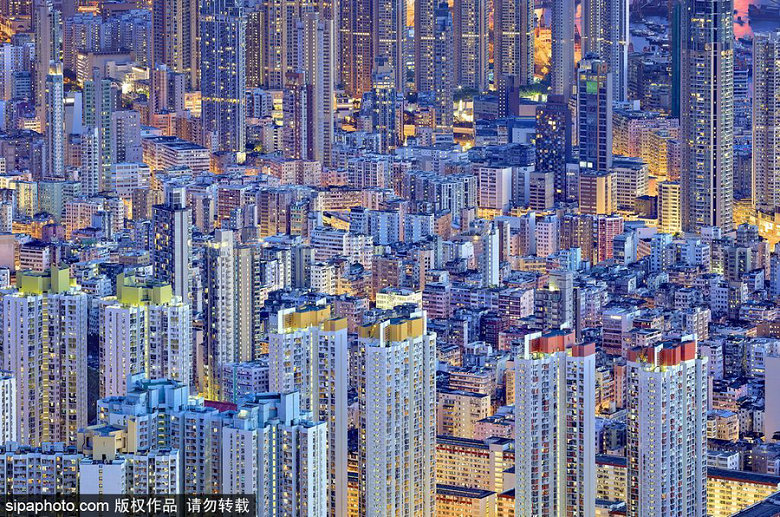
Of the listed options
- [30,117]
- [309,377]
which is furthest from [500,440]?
[30,117]

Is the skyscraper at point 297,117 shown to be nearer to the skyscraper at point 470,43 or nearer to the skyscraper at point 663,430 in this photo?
the skyscraper at point 470,43

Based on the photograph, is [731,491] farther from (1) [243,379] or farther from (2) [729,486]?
(1) [243,379]

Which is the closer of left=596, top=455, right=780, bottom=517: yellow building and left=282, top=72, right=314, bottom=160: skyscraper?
left=596, top=455, right=780, bottom=517: yellow building

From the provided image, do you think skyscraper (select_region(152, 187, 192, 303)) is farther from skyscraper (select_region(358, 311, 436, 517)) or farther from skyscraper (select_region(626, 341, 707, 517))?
skyscraper (select_region(626, 341, 707, 517))

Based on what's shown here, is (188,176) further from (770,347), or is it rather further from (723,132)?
(770,347)

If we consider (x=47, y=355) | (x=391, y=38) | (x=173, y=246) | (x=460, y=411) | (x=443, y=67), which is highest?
(x=391, y=38)

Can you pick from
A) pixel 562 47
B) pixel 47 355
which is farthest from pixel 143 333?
pixel 562 47

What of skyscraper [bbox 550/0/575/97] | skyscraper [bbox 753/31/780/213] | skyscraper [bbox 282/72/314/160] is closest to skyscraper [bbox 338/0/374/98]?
skyscraper [bbox 550/0/575/97]
